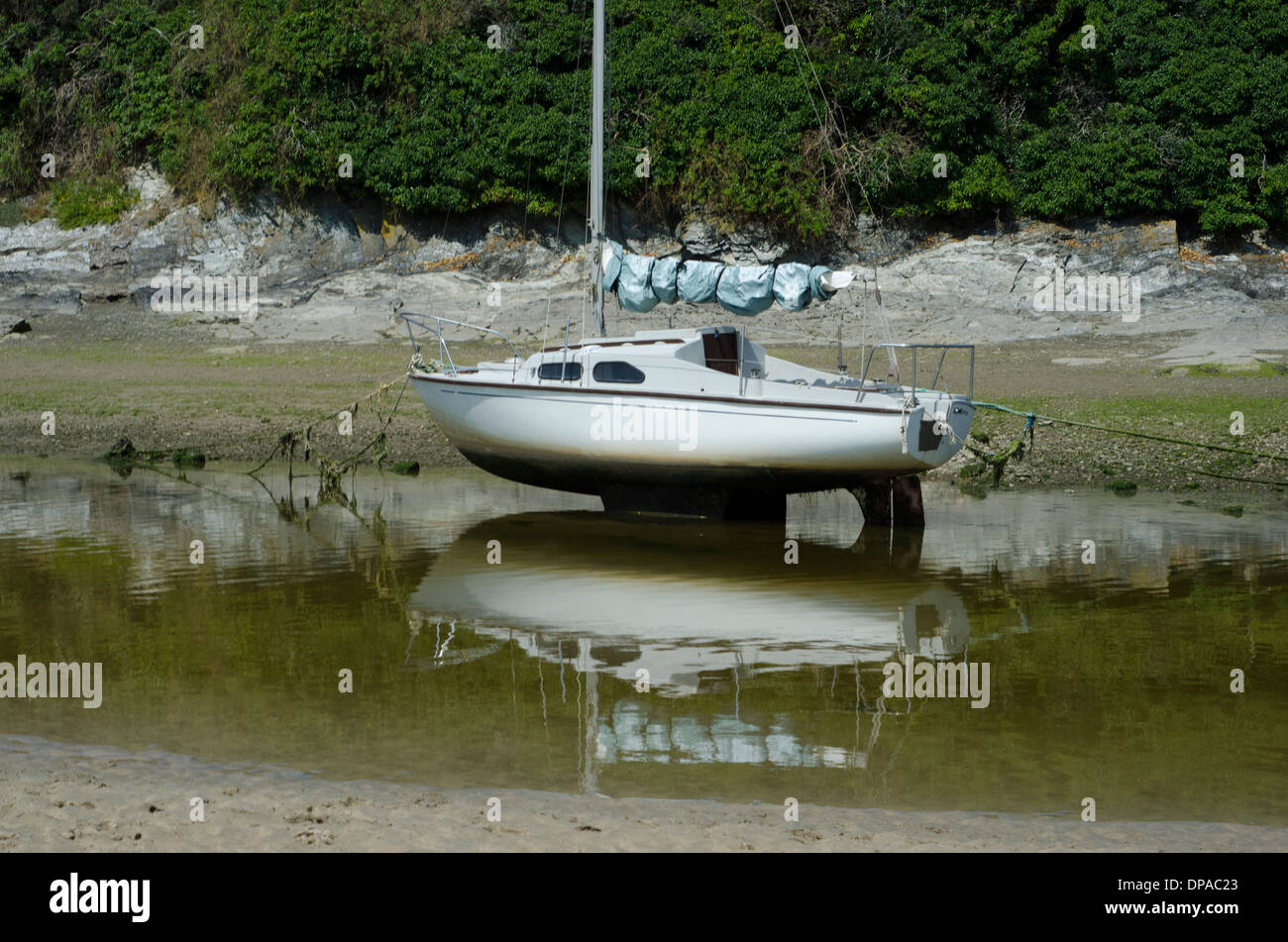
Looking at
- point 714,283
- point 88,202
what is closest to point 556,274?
point 88,202

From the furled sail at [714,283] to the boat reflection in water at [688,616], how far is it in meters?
2.75

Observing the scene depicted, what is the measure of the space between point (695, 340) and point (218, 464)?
849cm

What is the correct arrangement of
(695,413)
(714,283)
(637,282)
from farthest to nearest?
(637,282), (714,283), (695,413)

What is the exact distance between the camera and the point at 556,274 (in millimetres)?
29859

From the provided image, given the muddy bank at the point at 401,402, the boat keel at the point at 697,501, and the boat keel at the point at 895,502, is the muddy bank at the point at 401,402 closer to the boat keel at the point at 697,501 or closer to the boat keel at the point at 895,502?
the boat keel at the point at 895,502

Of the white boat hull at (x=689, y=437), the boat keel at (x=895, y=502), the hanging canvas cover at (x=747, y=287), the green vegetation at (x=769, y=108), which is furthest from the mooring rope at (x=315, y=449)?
the green vegetation at (x=769, y=108)

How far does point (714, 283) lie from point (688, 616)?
573 centimetres

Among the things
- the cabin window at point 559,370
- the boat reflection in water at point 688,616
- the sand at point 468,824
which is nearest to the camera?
the sand at point 468,824

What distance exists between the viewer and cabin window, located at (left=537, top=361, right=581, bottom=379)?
1568cm

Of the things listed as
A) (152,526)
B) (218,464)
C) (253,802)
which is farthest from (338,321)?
(253,802)

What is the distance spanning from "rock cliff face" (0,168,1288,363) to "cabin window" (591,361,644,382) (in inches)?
407

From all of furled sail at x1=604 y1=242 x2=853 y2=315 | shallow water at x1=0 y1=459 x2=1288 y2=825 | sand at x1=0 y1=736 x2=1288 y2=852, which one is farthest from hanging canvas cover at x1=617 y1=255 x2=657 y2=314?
sand at x1=0 y1=736 x2=1288 y2=852

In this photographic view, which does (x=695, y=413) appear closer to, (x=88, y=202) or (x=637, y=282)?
(x=637, y=282)

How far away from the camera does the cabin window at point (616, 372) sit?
15.4 m
